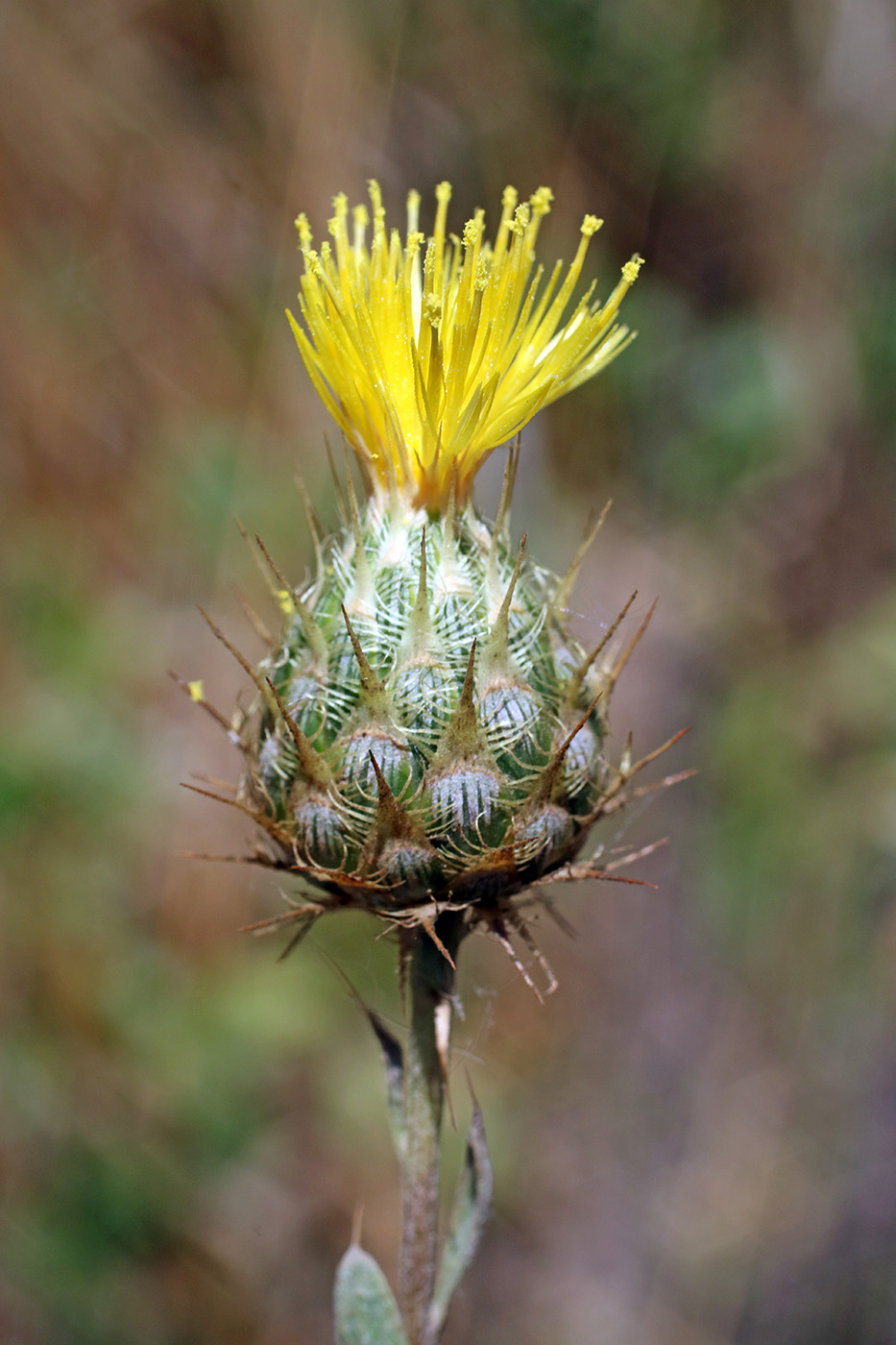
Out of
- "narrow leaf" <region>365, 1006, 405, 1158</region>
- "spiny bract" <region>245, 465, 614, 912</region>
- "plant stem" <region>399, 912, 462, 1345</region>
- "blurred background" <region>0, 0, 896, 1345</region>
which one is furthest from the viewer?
"blurred background" <region>0, 0, 896, 1345</region>

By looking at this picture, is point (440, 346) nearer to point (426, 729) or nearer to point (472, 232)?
point (472, 232)

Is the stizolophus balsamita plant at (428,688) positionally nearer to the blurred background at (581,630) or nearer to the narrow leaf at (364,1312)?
the narrow leaf at (364,1312)

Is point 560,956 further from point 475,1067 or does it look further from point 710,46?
point 710,46

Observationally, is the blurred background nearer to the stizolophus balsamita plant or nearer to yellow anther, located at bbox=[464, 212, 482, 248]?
the stizolophus balsamita plant

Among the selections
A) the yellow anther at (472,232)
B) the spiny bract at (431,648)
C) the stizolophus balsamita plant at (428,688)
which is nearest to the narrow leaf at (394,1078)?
the stizolophus balsamita plant at (428,688)

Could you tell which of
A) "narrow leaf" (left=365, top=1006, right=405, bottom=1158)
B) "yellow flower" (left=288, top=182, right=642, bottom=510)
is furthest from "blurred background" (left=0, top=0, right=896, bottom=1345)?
"yellow flower" (left=288, top=182, right=642, bottom=510)
